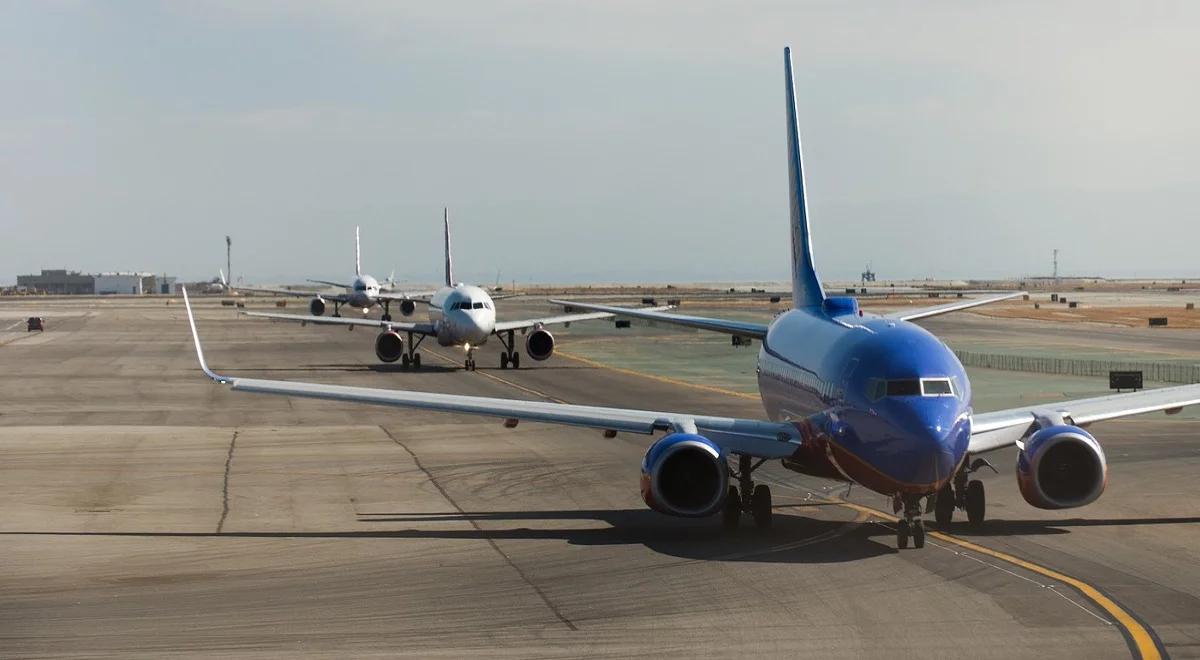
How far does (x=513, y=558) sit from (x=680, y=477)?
330 centimetres

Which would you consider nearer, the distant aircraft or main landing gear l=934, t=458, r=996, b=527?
the distant aircraft

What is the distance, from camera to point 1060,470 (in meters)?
24.9

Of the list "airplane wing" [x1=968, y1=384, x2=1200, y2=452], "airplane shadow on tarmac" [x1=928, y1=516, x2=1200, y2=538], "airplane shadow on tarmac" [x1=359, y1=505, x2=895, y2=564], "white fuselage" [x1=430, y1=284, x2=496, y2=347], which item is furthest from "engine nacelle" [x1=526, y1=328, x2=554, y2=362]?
"airplane shadow on tarmac" [x1=928, y1=516, x2=1200, y2=538]

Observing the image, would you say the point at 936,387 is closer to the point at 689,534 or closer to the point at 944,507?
the point at 944,507

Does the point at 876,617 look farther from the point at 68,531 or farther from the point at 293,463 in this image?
the point at 293,463

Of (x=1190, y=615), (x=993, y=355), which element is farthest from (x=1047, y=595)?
(x=993, y=355)

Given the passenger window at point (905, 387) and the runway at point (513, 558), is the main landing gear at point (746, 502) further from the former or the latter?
the passenger window at point (905, 387)

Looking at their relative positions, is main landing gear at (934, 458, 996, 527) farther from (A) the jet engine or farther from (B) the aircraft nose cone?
(A) the jet engine

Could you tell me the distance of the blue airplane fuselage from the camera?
22.7 metres

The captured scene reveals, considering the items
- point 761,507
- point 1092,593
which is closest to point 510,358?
point 761,507

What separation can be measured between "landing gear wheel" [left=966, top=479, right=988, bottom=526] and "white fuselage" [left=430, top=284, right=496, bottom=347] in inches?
1869

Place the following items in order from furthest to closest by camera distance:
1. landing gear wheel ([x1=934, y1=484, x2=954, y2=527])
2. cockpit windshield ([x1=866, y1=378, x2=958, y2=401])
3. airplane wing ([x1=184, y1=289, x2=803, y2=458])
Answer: airplane wing ([x1=184, y1=289, x2=803, y2=458])
landing gear wheel ([x1=934, y1=484, x2=954, y2=527])
cockpit windshield ([x1=866, y1=378, x2=958, y2=401])

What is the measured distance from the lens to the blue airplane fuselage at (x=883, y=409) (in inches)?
892

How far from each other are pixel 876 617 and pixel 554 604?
462 cm
